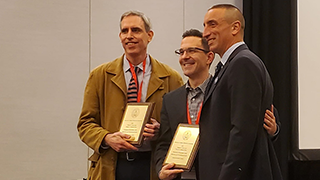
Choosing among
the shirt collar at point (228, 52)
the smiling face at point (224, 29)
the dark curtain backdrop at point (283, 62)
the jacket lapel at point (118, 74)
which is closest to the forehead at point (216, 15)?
the smiling face at point (224, 29)

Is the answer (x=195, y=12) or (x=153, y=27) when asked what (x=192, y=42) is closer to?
(x=153, y=27)

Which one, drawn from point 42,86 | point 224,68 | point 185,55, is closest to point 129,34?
point 185,55

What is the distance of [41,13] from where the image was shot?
4.41m

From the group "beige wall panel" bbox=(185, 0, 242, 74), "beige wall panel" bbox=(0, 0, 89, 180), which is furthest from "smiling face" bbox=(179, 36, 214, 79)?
"beige wall panel" bbox=(185, 0, 242, 74)

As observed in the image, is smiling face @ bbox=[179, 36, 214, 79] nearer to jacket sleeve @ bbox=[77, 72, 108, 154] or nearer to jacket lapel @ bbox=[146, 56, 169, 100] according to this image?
jacket lapel @ bbox=[146, 56, 169, 100]

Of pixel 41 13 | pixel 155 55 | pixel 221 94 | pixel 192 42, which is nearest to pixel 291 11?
pixel 155 55

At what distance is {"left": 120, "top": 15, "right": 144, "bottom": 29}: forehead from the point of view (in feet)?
9.57

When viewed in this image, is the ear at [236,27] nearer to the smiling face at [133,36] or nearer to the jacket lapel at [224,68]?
the jacket lapel at [224,68]

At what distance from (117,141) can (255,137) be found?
39.4 inches

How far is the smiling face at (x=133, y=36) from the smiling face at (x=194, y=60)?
0.30 m

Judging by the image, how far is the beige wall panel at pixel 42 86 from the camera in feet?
13.7

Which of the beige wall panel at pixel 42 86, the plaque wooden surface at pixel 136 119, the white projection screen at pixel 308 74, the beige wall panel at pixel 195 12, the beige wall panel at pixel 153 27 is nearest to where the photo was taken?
the plaque wooden surface at pixel 136 119

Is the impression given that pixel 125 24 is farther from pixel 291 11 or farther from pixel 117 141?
pixel 291 11

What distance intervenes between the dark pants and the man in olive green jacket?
0.11 ft
